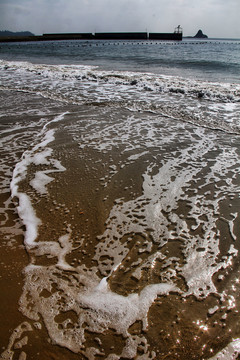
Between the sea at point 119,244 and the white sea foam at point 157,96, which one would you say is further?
the white sea foam at point 157,96

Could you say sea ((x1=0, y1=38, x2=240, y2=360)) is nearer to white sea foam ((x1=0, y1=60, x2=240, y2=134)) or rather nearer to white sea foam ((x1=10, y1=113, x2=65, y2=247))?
white sea foam ((x1=10, y1=113, x2=65, y2=247))

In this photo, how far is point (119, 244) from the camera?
2293mm

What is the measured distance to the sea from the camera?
5.09 ft

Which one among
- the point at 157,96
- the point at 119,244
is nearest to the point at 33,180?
the point at 119,244

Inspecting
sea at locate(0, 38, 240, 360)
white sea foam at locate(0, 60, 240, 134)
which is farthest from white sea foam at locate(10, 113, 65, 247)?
white sea foam at locate(0, 60, 240, 134)

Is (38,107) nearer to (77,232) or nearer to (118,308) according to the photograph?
(77,232)

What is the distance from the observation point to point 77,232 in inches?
94.7

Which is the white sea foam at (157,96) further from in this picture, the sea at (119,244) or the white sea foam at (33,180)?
the white sea foam at (33,180)

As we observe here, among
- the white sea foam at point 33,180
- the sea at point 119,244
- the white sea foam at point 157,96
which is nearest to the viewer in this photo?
the sea at point 119,244

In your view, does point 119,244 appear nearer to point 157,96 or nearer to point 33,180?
point 33,180

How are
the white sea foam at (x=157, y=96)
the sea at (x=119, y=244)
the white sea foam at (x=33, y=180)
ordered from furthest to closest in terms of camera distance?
the white sea foam at (x=157, y=96)
the white sea foam at (x=33, y=180)
the sea at (x=119, y=244)

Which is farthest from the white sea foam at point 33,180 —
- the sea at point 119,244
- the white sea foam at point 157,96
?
the white sea foam at point 157,96

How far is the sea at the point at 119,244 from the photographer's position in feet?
5.09

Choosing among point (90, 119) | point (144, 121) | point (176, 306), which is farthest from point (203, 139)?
point (176, 306)
